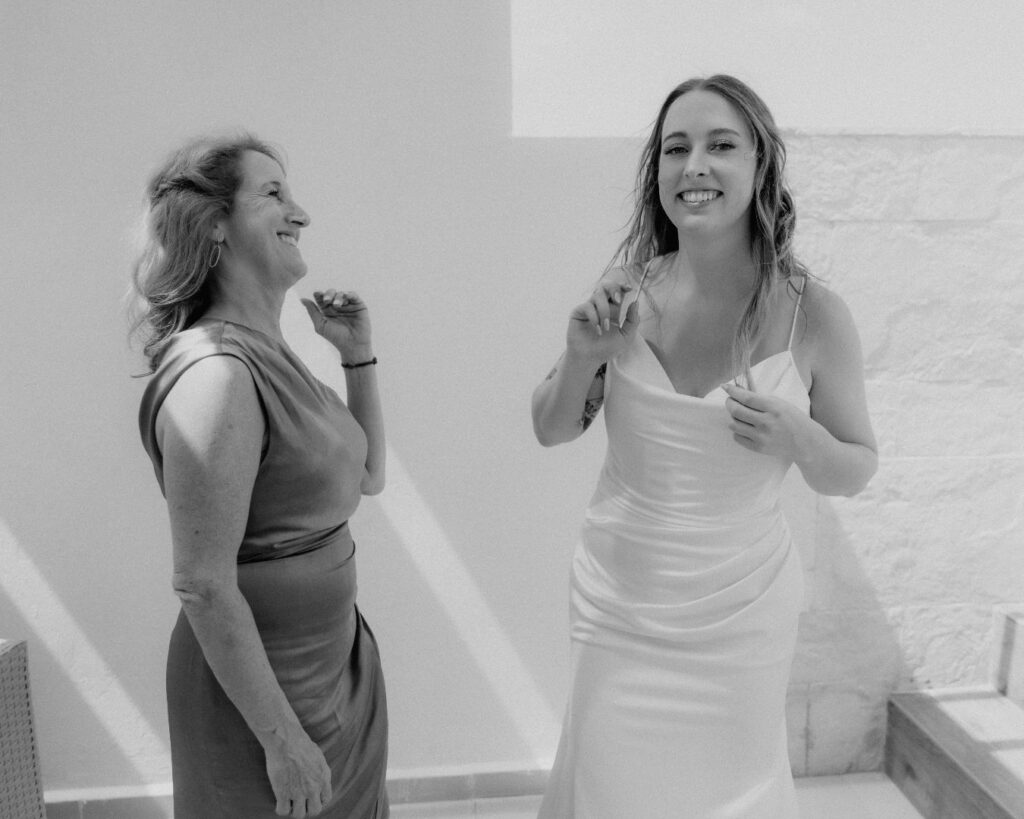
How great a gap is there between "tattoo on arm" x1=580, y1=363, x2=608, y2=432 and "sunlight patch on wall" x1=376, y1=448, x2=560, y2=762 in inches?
37.2

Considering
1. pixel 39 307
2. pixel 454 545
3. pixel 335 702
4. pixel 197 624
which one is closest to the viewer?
pixel 197 624

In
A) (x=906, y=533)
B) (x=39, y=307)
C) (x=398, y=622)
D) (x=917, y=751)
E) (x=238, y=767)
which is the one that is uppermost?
(x=39, y=307)

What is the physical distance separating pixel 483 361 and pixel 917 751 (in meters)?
1.72

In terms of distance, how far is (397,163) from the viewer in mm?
2354

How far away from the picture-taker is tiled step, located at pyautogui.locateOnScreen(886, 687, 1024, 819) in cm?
225

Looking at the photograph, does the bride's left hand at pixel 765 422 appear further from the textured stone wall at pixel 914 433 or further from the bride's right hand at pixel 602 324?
the textured stone wall at pixel 914 433

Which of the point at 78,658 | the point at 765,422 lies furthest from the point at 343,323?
the point at 78,658

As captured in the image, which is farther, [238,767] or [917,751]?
[917,751]

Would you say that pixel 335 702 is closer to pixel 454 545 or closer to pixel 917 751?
pixel 454 545

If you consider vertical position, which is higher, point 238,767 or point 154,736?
point 238,767

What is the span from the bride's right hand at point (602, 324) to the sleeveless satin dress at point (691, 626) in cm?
10

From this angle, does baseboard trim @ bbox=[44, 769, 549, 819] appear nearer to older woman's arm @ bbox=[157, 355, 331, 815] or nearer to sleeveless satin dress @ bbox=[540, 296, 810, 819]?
sleeveless satin dress @ bbox=[540, 296, 810, 819]

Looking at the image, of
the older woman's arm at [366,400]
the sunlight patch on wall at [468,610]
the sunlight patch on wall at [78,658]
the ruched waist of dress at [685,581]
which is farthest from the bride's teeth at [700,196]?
the sunlight patch on wall at [78,658]

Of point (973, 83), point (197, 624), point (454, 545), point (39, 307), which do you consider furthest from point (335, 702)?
point (973, 83)
